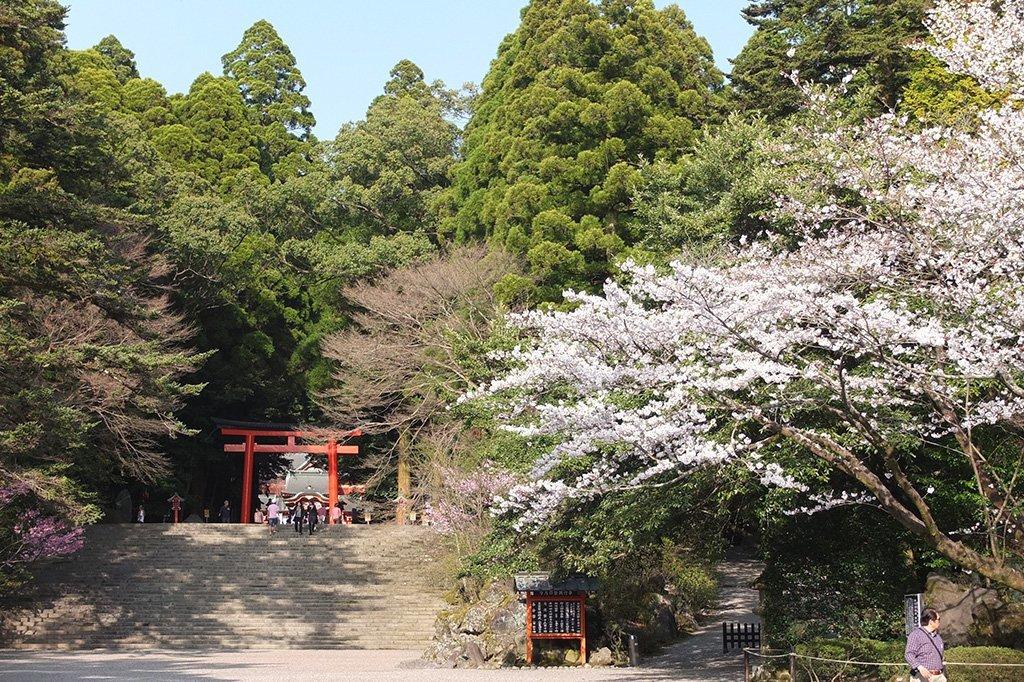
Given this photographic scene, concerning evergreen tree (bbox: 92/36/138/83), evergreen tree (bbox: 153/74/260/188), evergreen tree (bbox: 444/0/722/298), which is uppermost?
evergreen tree (bbox: 92/36/138/83)

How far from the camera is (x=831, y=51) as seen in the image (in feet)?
82.6

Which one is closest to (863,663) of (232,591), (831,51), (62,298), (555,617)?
(555,617)

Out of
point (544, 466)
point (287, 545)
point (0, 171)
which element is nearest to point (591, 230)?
point (287, 545)

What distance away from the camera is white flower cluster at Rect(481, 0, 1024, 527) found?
30.9ft

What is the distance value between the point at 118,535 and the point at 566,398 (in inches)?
654

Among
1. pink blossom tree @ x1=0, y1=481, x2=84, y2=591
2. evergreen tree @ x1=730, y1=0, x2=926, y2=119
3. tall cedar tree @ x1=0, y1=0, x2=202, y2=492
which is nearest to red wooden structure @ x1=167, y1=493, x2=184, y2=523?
tall cedar tree @ x1=0, y1=0, x2=202, y2=492

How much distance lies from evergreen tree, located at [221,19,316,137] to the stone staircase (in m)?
23.3

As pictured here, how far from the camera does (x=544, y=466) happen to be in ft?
36.6

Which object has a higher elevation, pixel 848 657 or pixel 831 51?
pixel 831 51

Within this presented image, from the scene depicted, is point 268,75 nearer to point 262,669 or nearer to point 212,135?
point 212,135

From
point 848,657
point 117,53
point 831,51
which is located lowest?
point 848,657

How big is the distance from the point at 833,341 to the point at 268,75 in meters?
39.1

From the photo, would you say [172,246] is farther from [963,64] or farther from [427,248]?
[963,64]

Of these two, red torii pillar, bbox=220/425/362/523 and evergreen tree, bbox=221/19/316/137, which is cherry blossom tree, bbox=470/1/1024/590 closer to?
red torii pillar, bbox=220/425/362/523
